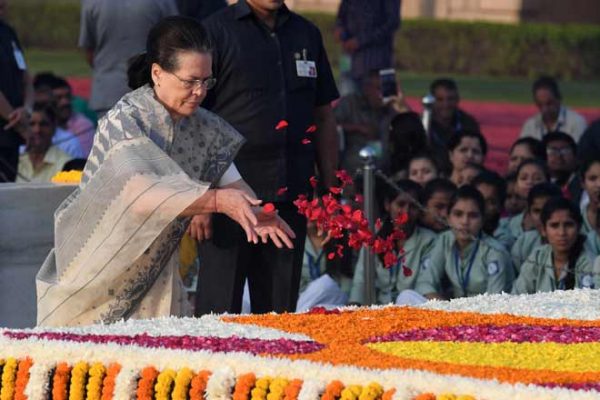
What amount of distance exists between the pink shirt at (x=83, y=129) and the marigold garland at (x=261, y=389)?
751 cm

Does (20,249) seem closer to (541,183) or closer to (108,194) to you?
(108,194)

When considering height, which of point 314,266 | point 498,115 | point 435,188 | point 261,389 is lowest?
point 498,115

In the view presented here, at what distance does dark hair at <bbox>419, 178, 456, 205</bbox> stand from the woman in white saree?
144 inches

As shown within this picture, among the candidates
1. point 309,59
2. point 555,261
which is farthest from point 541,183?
point 309,59

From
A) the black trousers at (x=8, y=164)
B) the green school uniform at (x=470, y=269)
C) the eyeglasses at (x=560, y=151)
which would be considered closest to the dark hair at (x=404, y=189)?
the green school uniform at (x=470, y=269)

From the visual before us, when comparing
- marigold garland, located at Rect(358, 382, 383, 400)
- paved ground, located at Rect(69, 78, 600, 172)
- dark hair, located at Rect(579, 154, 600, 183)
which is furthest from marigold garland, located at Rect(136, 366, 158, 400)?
paved ground, located at Rect(69, 78, 600, 172)

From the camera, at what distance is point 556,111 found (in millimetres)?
12477

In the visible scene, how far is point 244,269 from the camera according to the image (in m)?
6.72

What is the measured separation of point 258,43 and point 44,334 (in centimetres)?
217

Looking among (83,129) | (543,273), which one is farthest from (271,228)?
(83,129)

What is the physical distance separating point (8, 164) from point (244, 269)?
330cm

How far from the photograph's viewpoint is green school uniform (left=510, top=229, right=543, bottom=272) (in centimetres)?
893

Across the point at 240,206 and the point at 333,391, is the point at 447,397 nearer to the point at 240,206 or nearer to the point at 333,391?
the point at 333,391

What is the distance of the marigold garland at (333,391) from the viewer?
4.18m
